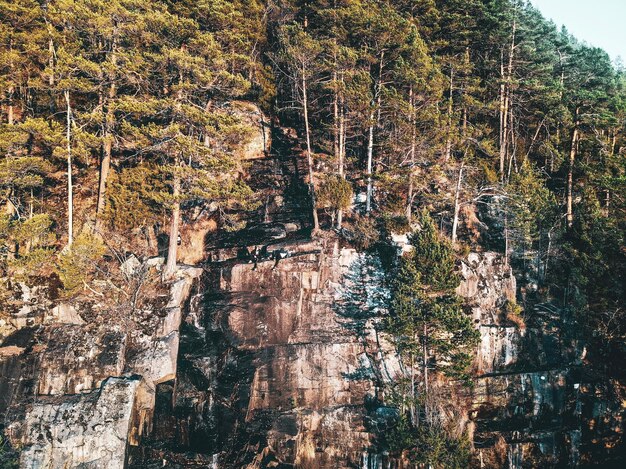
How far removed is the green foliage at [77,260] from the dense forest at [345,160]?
10 cm

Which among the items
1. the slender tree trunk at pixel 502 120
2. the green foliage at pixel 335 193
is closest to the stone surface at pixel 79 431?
the green foliage at pixel 335 193

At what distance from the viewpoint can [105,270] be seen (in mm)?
21297

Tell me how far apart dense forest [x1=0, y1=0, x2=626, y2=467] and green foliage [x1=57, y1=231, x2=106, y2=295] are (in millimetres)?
98

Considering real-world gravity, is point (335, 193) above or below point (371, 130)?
below

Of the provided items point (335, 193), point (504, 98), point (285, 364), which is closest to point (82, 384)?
point (285, 364)

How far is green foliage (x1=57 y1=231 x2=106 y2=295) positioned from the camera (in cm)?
1884

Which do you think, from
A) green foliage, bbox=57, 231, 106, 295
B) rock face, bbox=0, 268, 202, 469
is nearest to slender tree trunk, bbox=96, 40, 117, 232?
green foliage, bbox=57, 231, 106, 295

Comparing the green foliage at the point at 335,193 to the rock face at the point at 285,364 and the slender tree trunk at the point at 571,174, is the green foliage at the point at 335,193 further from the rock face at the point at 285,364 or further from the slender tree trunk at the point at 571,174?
the slender tree trunk at the point at 571,174

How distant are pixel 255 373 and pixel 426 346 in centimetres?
793

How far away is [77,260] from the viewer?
62.6ft

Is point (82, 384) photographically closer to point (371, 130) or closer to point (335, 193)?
point (335, 193)

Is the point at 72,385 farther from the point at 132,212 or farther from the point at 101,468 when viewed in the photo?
the point at 132,212

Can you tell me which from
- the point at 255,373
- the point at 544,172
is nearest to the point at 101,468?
the point at 255,373

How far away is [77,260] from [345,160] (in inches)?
632
